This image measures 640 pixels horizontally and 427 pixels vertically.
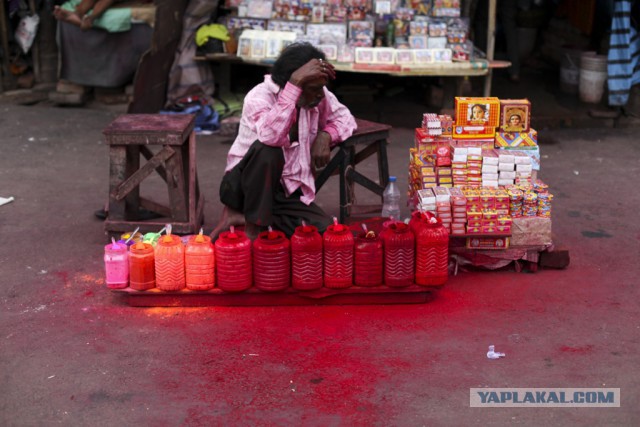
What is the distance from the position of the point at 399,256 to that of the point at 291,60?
1.29 m

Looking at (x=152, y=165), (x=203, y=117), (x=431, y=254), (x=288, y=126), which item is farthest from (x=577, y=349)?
(x=203, y=117)

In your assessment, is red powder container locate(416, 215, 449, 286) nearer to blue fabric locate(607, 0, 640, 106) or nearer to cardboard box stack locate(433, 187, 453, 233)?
cardboard box stack locate(433, 187, 453, 233)

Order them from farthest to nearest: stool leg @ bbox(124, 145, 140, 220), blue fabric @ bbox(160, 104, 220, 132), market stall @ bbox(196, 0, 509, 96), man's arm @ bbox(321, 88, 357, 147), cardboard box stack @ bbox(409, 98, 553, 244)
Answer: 1. blue fabric @ bbox(160, 104, 220, 132)
2. market stall @ bbox(196, 0, 509, 96)
3. stool leg @ bbox(124, 145, 140, 220)
4. man's arm @ bbox(321, 88, 357, 147)
5. cardboard box stack @ bbox(409, 98, 553, 244)

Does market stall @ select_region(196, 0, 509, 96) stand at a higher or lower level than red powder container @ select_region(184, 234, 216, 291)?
higher

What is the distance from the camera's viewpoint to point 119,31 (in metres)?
9.27

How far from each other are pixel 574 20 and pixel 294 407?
8.13 metres

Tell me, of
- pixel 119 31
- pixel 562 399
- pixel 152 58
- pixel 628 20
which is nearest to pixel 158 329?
pixel 562 399

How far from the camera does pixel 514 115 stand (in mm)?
5445

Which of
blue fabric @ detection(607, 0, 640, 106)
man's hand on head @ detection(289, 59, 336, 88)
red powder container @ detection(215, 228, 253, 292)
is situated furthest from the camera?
blue fabric @ detection(607, 0, 640, 106)

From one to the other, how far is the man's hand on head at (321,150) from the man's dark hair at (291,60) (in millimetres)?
431

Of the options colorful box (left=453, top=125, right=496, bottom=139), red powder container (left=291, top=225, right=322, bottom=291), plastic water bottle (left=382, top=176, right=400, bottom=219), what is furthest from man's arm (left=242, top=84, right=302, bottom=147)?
plastic water bottle (left=382, top=176, right=400, bottom=219)

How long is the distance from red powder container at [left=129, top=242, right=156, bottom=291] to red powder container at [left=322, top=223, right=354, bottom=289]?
0.95 m

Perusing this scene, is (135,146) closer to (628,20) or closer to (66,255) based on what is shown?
(66,255)

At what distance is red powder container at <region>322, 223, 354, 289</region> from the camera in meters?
4.87
